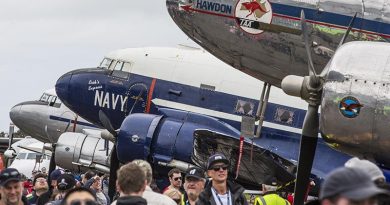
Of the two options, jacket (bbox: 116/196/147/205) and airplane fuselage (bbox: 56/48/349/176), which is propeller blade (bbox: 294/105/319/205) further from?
airplane fuselage (bbox: 56/48/349/176)

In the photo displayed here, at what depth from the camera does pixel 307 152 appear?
1401 centimetres

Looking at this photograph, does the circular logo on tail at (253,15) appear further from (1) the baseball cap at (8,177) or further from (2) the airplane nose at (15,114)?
(2) the airplane nose at (15,114)

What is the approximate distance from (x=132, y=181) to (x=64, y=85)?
19.8 m

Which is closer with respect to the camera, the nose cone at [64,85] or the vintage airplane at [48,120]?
the nose cone at [64,85]

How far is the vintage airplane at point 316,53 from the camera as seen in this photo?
12.5 metres

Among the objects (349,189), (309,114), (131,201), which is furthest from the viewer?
(309,114)

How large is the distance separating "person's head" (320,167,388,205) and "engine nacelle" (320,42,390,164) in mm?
8357

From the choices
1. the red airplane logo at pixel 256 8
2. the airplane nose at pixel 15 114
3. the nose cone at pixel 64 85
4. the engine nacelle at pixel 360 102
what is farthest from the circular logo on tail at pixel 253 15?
the airplane nose at pixel 15 114

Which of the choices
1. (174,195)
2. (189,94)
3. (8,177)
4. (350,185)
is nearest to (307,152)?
(174,195)

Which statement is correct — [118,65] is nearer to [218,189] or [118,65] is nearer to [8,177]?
[218,189]

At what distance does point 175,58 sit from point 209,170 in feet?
50.5

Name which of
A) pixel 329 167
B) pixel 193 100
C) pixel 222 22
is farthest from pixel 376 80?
pixel 193 100

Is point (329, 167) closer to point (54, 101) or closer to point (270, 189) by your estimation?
point (270, 189)

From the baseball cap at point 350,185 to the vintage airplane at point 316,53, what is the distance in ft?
27.5
